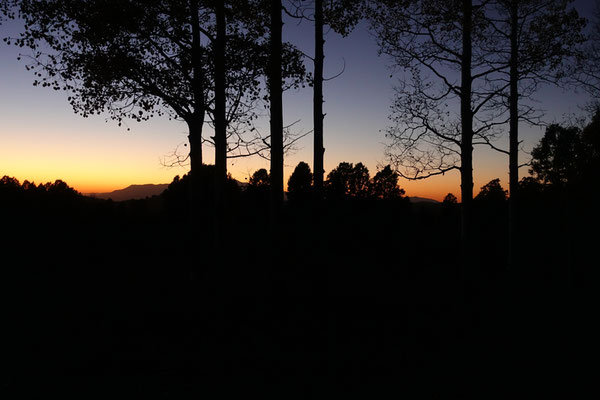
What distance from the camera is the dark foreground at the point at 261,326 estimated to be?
6.19 metres

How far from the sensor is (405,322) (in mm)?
9211

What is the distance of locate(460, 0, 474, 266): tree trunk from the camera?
11.5 metres

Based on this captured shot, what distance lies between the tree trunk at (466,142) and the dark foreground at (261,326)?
128 centimetres

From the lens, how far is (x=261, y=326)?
8297 millimetres

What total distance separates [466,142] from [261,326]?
26.1 feet

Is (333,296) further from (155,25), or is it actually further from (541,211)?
(541,211)

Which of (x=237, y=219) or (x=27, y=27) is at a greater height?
(x=27, y=27)

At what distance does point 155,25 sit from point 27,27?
3288mm

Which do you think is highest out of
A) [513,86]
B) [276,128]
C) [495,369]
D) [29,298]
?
[513,86]

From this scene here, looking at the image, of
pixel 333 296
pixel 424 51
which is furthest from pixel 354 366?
pixel 424 51

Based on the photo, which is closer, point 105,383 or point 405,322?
point 105,383

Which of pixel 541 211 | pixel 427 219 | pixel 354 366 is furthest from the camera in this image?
pixel 427 219

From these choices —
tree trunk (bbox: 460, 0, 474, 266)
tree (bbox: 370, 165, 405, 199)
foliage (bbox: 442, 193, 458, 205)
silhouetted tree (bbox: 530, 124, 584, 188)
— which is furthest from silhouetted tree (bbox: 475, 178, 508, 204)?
tree trunk (bbox: 460, 0, 474, 266)

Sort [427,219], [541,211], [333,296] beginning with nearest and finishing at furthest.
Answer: [333,296], [541,211], [427,219]
